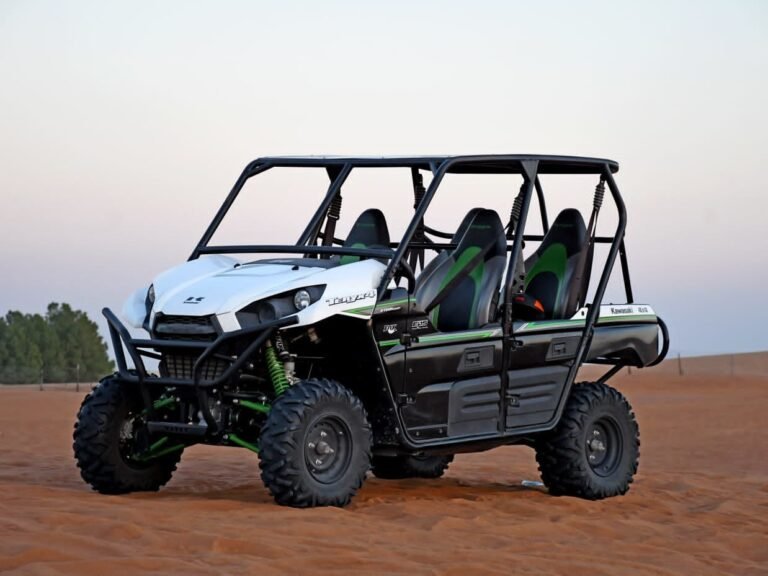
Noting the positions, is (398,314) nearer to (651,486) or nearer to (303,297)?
(303,297)

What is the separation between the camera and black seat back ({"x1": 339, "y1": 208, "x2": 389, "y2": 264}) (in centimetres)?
1231

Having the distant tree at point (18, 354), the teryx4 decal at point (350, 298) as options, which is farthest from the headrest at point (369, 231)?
the distant tree at point (18, 354)

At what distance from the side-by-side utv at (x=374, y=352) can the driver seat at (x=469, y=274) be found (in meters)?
0.01

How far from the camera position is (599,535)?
394 inches

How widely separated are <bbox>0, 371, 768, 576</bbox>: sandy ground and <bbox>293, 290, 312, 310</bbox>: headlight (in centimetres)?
133

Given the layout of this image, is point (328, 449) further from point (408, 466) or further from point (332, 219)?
point (408, 466)

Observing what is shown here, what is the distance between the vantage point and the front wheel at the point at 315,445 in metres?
9.88

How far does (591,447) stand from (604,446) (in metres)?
0.21

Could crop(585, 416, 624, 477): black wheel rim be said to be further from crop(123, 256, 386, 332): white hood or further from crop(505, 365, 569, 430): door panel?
crop(123, 256, 386, 332): white hood

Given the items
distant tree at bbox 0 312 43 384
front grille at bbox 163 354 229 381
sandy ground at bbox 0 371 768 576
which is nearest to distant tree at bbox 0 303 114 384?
distant tree at bbox 0 312 43 384

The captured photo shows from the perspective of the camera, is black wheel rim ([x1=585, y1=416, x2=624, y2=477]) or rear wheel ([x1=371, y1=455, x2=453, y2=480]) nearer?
black wheel rim ([x1=585, y1=416, x2=624, y2=477])

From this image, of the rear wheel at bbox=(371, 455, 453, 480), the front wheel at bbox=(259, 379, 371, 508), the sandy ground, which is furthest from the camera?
the rear wheel at bbox=(371, 455, 453, 480)

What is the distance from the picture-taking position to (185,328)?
1037 centimetres

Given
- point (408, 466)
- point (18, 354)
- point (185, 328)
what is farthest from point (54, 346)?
point (185, 328)
